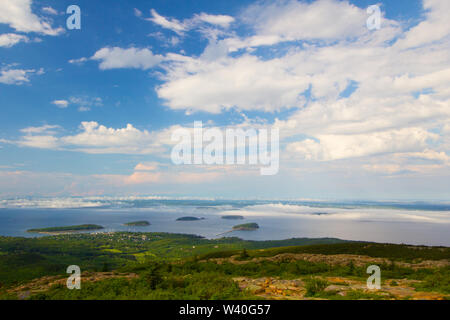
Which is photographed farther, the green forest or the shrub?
the green forest

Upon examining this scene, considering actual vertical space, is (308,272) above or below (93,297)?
below

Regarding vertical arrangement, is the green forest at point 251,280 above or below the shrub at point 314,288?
below

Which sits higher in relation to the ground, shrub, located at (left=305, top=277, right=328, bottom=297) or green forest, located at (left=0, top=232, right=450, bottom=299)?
shrub, located at (left=305, top=277, right=328, bottom=297)

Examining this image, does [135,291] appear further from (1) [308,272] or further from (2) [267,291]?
(1) [308,272]

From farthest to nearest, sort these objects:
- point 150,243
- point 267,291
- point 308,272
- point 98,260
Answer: point 150,243 → point 98,260 → point 308,272 → point 267,291

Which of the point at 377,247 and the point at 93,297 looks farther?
the point at 377,247

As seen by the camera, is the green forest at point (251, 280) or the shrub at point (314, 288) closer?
the shrub at point (314, 288)

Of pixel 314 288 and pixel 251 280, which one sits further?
pixel 251 280

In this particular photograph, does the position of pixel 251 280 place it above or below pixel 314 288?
below
